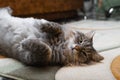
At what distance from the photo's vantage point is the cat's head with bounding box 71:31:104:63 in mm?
1620

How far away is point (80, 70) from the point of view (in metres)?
1.58

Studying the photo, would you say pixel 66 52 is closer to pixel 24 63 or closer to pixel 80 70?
pixel 80 70

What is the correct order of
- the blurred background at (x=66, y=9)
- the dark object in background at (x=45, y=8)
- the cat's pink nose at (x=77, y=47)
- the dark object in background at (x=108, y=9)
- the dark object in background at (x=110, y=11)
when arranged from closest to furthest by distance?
1. the cat's pink nose at (x=77, y=47)
2. the dark object in background at (x=45, y=8)
3. the blurred background at (x=66, y=9)
4. the dark object in background at (x=108, y=9)
5. the dark object in background at (x=110, y=11)

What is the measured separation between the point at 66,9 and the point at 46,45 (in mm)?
2936

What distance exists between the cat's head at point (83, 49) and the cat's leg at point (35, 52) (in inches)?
7.3

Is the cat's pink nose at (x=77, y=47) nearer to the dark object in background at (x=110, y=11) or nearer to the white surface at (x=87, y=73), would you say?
the white surface at (x=87, y=73)

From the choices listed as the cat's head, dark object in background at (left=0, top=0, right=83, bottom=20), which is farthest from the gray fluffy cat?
dark object in background at (left=0, top=0, right=83, bottom=20)

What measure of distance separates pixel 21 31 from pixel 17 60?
0.19 metres

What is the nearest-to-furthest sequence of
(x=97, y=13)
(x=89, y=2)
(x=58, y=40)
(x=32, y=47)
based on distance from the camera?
(x=32, y=47) < (x=58, y=40) < (x=97, y=13) < (x=89, y=2)

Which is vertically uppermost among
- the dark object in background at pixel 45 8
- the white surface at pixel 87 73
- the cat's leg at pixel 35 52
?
the dark object in background at pixel 45 8

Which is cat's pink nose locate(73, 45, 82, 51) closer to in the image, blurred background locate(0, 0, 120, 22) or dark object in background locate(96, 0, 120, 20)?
blurred background locate(0, 0, 120, 22)

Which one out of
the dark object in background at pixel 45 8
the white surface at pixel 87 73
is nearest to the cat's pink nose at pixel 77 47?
the white surface at pixel 87 73

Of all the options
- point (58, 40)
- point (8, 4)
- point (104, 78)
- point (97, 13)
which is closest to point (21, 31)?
point (58, 40)

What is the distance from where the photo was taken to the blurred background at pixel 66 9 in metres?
3.64
